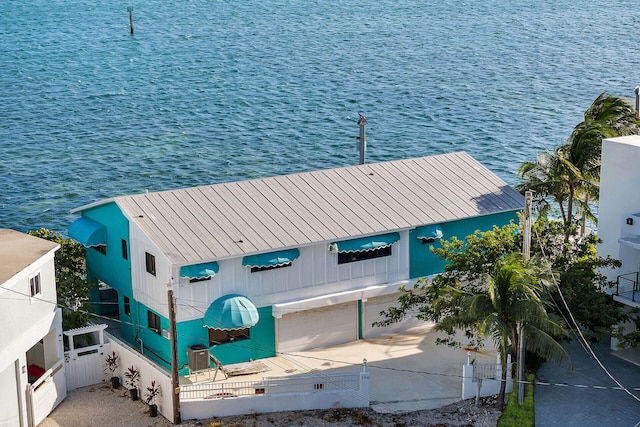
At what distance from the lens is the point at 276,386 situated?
127 ft

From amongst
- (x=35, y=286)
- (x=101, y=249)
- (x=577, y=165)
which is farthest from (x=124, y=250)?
(x=577, y=165)

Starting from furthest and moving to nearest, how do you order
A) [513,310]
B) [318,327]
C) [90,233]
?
1. [90,233]
2. [318,327]
3. [513,310]

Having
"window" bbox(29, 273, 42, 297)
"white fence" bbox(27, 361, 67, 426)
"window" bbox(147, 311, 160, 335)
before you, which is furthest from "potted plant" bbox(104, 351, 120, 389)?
"window" bbox(29, 273, 42, 297)

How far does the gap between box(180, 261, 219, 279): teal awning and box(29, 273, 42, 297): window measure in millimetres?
5027

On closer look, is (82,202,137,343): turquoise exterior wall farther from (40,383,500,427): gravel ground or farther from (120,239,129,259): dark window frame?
(40,383,500,427): gravel ground

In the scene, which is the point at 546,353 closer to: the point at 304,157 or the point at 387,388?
the point at 387,388

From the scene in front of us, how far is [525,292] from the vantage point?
35.3 m

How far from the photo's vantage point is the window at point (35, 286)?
3800 centimetres

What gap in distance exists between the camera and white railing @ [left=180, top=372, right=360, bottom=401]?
38469 mm

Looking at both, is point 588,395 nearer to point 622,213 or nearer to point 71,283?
point 622,213

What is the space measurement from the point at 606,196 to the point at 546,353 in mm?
8674

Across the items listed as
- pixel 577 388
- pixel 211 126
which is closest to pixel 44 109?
pixel 211 126

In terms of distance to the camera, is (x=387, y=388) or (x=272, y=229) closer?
(x=387, y=388)

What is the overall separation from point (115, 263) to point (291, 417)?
36.0 ft
